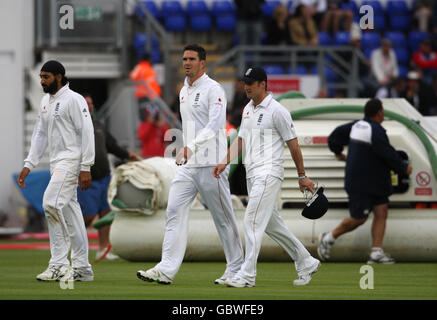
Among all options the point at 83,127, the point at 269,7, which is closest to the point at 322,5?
the point at 269,7

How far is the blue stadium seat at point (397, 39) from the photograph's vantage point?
86.7 ft

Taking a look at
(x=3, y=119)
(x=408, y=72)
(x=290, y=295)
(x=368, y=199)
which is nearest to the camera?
(x=290, y=295)

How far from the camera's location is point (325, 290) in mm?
9898

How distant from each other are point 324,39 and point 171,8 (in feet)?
12.4

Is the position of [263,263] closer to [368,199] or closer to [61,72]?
[368,199]

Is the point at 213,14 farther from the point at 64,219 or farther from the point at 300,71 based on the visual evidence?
the point at 64,219

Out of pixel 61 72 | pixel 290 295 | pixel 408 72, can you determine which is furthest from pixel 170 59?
pixel 290 295

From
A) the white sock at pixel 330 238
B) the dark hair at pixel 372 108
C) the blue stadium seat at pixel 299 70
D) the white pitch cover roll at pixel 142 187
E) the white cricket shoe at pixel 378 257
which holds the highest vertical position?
the dark hair at pixel 372 108

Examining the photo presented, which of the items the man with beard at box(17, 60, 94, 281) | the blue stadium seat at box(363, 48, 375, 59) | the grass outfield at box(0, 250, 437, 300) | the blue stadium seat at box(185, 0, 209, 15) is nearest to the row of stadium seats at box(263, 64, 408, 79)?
the blue stadium seat at box(363, 48, 375, 59)

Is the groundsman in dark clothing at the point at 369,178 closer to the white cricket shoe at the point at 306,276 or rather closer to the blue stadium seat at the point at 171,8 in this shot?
the white cricket shoe at the point at 306,276

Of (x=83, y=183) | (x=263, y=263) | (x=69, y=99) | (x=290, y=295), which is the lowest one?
(x=263, y=263)

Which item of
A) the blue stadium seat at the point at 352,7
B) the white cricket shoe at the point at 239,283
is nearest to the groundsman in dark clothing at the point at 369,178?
the white cricket shoe at the point at 239,283

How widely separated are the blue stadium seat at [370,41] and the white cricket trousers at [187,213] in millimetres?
16174

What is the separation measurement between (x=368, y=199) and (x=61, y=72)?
4.39m
